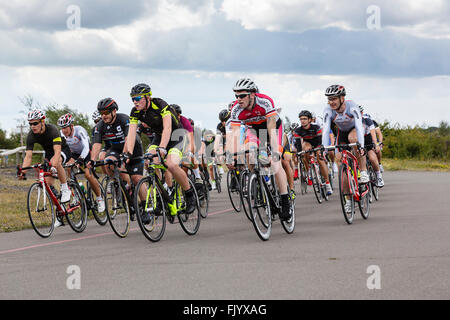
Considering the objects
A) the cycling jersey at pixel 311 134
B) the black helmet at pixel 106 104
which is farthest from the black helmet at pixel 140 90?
the cycling jersey at pixel 311 134

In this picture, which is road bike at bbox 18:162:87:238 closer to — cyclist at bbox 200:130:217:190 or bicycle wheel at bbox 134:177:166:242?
bicycle wheel at bbox 134:177:166:242

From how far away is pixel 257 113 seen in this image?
31.3ft

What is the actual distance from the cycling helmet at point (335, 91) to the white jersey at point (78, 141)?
457cm

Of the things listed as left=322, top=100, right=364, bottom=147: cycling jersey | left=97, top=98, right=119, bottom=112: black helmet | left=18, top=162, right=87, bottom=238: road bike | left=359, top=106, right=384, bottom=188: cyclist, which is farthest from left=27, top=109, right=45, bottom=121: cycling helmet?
left=359, top=106, right=384, bottom=188: cyclist

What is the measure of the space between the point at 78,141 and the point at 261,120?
437 cm

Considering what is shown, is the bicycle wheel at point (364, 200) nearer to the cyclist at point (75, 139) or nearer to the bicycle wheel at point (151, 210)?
the bicycle wheel at point (151, 210)

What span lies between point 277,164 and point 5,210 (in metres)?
8.63

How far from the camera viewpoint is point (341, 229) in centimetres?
1003

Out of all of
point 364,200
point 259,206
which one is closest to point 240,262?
point 259,206

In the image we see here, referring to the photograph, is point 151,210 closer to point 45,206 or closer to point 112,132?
point 45,206

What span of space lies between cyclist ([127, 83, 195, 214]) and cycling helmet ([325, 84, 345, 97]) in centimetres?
271

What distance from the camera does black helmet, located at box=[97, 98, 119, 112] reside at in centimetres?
1084
